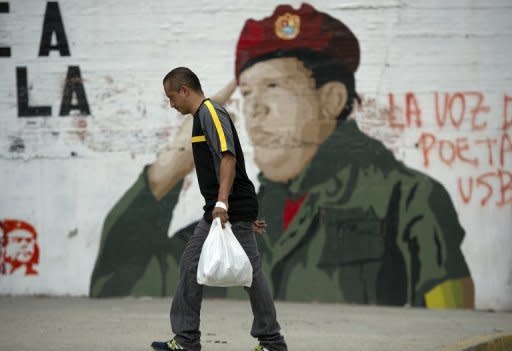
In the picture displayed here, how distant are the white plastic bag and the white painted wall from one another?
3689 mm

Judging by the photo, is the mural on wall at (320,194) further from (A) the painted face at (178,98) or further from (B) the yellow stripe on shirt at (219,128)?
(B) the yellow stripe on shirt at (219,128)

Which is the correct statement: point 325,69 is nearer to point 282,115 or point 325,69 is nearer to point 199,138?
point 282,115

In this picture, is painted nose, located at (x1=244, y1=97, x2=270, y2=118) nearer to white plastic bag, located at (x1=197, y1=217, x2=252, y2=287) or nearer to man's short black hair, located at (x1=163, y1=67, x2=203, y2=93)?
man's short black hair, located at (x1=163, y1=67, x2=203, y2=93)

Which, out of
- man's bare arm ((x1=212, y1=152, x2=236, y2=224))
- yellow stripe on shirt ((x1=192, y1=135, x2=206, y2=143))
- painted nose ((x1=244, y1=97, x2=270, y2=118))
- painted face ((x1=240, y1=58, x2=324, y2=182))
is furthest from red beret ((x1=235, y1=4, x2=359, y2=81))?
man's bare arm ((x1=212, y1=152, x2=236, y2=224))

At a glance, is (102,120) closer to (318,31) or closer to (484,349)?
(318,31)

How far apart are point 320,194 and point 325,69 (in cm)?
118

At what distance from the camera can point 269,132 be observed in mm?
9297

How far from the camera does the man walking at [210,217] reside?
226 inches

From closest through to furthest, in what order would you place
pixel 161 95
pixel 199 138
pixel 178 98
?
pixel 199 138, pixel 178 98, pixel 161 95

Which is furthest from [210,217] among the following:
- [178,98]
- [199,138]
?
[178,98]

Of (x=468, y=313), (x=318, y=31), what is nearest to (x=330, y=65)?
(x=318, y=31)

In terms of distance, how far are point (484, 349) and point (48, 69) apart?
5023 millimetres

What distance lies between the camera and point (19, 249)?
31.0 feet

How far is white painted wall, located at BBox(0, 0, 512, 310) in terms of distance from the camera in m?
9.18
